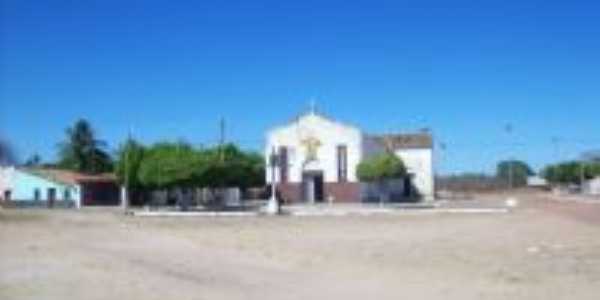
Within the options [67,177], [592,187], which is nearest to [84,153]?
[67,177]

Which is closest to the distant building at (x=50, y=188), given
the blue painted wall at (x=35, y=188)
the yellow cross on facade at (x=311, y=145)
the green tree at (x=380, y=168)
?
the blue painted wall at (x=35, y=188)

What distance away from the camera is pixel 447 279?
20.3 meters

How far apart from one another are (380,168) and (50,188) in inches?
1075

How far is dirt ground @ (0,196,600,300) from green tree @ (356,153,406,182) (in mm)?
50993

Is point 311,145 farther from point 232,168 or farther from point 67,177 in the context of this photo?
point 67,177

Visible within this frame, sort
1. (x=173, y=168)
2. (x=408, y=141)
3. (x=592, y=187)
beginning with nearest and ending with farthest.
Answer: (x=173, y=168) < (x=408, y=141) < (x=592, y=187)

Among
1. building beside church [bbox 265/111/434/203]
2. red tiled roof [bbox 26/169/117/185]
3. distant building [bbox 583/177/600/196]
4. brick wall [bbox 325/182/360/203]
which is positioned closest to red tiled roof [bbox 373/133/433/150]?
building beside church [bbox 265/111/434/203]

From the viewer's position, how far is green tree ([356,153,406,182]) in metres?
93.0

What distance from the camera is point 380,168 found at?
9281 centimetres

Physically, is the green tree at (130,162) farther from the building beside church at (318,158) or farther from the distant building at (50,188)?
the building beside church at (318,158)

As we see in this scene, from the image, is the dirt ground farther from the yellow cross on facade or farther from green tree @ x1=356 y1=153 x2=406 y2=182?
the yellow cross on facade

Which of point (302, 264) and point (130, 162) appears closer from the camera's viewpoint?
point (302, 264)

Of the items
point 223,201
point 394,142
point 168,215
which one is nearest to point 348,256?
point 168,215

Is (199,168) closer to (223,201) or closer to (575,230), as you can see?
(223,201)
